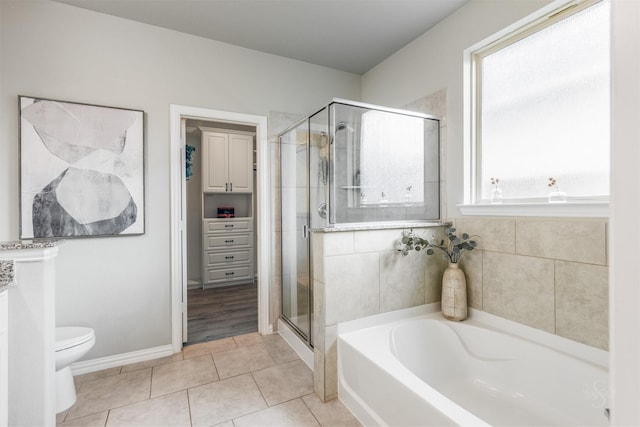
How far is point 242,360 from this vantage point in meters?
2.42

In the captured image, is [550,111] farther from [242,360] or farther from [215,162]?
[215,162]

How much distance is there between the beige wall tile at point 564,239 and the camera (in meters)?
1.54

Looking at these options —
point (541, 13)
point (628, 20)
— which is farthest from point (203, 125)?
point (628, 20)

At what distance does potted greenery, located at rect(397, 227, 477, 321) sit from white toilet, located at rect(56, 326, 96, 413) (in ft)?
6.72

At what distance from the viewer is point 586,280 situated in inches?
62.7

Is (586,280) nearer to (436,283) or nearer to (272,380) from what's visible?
(436,283)

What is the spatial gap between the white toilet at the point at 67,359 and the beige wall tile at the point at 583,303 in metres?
2.75

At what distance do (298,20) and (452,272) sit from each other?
7.21ft

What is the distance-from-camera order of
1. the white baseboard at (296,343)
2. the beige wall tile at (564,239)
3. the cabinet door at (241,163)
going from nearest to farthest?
the beige wall tile at (564,239) < the white baseboard at (296,343) < the cabinet door at (241,163)

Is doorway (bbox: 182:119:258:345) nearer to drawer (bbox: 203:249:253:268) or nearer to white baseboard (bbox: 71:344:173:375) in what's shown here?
drawer (bbox: 203:249:253:268)

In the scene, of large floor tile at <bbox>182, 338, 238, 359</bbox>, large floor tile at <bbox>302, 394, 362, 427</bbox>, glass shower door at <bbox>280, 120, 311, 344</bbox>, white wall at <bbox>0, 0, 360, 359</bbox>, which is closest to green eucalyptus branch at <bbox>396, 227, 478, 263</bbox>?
glass shower door at <bbox>280, 120, 311, 344</bbox>

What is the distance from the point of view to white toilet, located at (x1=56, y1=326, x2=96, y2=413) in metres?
1.79

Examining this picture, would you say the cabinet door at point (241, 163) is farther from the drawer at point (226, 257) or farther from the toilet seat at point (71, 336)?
the toilet seat at point (71, 336)

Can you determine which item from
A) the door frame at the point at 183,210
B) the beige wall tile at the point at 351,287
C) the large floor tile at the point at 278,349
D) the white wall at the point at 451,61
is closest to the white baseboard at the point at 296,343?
the large floor tile at the point at 278,349
